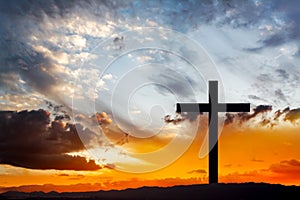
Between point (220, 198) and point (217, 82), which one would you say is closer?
point (217, 82)

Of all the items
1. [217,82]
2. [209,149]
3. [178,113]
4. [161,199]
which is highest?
[217,82]

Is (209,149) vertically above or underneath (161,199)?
above

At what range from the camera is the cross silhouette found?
82.5ft

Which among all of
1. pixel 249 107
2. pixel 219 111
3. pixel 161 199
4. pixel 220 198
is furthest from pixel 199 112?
pixel 161 199

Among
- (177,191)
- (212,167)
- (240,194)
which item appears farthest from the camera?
(177,191)

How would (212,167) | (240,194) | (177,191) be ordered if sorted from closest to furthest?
1. (212,167)
2. (240,194)
3. (177,191)

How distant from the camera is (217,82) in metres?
25.3

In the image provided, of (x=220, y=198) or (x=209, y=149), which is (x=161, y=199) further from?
(x=209, y=149)

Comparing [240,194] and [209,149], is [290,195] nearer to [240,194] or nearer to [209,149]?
[240,194]

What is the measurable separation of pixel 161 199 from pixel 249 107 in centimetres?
997

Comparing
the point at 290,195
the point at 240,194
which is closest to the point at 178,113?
the point at 240,194

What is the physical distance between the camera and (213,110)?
2653 centimetres

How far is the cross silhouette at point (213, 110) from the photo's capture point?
25.2 metres

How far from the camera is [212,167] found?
2509cm
